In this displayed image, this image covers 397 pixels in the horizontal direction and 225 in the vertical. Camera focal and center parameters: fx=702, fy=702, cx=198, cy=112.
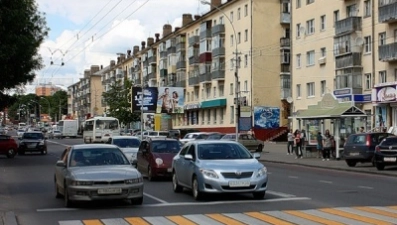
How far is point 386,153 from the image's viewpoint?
1155 inches

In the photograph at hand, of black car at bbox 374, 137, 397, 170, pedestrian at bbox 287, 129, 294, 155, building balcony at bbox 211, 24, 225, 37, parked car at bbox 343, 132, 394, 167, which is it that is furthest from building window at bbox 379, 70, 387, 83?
building balcony at bbox 211, 24, 225, 37

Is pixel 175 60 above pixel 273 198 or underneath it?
above

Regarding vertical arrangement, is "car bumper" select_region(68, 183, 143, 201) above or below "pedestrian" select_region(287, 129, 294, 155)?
below

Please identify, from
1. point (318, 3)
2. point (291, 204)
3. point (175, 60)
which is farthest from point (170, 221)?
point (175, 60)

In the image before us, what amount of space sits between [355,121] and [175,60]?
60.0 metres

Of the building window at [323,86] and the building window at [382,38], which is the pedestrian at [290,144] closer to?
the building window at [382,38]

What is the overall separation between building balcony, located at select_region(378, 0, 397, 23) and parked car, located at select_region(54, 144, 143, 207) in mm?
34983

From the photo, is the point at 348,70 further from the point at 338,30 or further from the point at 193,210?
the point at 193,210

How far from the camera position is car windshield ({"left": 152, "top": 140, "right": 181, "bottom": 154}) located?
25.1 meters

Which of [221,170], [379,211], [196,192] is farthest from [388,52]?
[379,211]

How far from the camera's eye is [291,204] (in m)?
15.8

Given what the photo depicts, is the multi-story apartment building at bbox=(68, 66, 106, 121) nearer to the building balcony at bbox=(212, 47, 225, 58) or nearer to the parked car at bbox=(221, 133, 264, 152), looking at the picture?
the building balcony at bbox=(212, 47, 225, 58)

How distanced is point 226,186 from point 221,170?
41 centimetres

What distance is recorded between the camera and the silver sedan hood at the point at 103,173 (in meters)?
15.2
